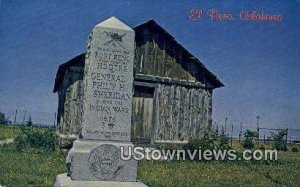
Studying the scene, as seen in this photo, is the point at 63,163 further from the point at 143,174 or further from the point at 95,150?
the point at 95,150

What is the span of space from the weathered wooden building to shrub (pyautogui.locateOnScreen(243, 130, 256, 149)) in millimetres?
1382

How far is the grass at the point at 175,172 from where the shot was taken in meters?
6.84

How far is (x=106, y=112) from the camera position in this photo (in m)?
5.87

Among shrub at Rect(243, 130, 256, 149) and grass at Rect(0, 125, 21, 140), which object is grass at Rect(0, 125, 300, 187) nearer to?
shrub at Rect(243, 130, 256, 149)

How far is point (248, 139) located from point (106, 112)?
20.6 ft

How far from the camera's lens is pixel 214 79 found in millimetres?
12273

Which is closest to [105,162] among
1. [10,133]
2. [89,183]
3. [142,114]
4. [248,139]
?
[89,183]

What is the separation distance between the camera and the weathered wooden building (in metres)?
11.2

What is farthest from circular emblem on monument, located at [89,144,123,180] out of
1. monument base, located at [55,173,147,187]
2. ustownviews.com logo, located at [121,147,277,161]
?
ustownviews.com logo, located at [121,147,277,161]

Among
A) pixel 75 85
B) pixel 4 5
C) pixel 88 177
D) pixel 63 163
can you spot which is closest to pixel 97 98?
pixel 88 177

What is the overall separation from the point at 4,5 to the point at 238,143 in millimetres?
7779

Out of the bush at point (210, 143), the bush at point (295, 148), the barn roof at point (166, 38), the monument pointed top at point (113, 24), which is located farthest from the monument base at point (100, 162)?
the bush at point (295, 148)

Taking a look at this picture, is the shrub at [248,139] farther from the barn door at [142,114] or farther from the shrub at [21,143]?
the shrub at [21,143]

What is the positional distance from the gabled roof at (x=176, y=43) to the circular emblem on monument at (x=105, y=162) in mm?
6081
